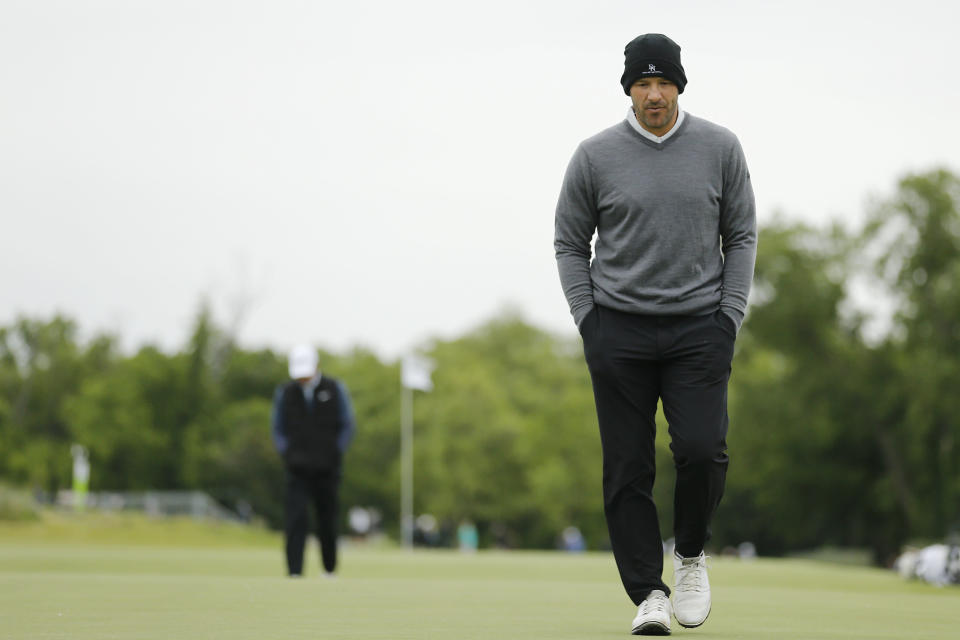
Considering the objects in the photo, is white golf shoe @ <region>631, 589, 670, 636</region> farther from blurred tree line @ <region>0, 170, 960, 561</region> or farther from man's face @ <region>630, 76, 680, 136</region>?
blurred tree line @ <region>0, 170, 960, 561</region>

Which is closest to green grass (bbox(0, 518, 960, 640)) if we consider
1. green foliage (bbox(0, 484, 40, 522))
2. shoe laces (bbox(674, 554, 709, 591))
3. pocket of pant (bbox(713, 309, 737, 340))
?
shoe laces (bbox(674, 554, 709, 591))

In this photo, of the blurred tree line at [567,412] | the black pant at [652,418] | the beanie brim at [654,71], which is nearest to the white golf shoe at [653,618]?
the black pant at [652,418]

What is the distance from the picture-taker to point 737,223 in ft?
17.9

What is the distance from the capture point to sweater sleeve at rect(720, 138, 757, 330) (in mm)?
5344

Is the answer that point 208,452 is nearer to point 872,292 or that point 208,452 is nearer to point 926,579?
point 872,292

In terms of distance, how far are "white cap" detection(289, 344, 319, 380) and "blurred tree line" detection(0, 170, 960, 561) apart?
2531 centimetres

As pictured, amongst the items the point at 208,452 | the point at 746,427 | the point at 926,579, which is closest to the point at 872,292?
the point at 746,427

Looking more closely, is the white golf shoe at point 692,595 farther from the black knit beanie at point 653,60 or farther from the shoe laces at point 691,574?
the black knit beanie at point 653,60

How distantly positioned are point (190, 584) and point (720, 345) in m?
4.86

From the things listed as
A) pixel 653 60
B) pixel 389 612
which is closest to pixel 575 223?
pixel 653 60

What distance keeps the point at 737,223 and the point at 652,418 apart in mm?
844

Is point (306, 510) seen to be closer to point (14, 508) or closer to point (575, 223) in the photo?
point (575, 223)

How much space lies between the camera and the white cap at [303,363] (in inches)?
458

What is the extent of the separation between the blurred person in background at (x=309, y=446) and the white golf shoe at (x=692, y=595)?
21.5 ft
